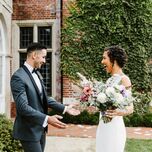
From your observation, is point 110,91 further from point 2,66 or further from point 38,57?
point 2,66

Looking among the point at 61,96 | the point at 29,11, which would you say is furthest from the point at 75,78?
the point at 29,11

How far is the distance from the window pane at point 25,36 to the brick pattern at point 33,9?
0.41m

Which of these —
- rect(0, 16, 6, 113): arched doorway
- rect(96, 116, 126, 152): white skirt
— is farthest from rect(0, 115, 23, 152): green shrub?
rect(0, 16, 6, 113): arched doorway

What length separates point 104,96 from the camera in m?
4.32

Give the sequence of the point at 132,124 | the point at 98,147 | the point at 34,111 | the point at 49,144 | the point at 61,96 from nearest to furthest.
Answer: the point at 34,111 → the point at 98,147 → the point at 49,144 → the point at 132,124 → the point at 61,96

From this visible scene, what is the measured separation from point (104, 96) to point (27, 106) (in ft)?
2.71

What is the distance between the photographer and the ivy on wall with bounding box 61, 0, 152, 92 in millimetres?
13180

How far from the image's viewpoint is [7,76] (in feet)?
43.1

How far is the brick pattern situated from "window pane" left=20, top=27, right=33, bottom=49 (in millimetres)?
414

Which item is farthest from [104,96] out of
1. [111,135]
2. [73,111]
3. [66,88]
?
[66,88]

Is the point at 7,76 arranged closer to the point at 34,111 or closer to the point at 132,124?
the point at 132,124

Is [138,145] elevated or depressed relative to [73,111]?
depressed

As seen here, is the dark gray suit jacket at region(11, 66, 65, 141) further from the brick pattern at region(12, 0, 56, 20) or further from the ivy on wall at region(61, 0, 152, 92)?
the brick pattern at region(12, 0, 56, 20)

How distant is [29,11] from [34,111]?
34.4 feet
